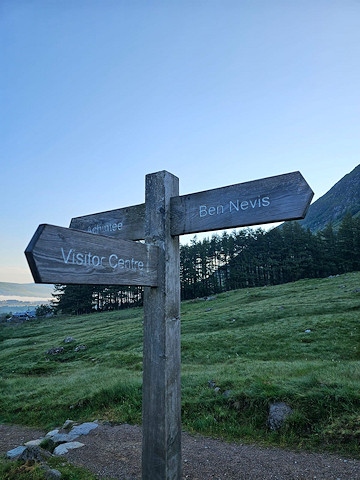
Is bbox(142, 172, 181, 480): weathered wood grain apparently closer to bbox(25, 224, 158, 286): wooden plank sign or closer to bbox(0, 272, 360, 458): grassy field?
bbox(25, 224, 158, 286): wooden plank sign

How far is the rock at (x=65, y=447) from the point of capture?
7093 millimetres

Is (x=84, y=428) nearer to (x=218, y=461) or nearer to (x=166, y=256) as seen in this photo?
(x=218, y=461)

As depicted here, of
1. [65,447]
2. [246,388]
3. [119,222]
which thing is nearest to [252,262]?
[246,388]

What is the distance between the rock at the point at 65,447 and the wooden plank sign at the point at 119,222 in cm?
572

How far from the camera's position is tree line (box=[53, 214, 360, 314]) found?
6391 centimetres

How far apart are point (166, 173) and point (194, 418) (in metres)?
7.11

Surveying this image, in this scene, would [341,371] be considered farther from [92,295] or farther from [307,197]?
[92,295]

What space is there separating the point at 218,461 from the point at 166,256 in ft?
16.3

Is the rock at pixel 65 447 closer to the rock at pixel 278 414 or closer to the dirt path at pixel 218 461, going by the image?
the dirt path at pixel 218 461

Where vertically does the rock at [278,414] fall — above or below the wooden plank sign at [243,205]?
below

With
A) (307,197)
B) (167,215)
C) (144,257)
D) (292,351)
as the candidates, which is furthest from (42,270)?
(292,351)

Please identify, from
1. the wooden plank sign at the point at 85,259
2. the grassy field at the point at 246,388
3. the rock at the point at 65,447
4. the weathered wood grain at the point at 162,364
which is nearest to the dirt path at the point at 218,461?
the rock at the point at 65,447

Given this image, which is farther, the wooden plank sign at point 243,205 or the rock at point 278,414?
the rock at point 278,414

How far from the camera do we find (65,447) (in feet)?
24.1
